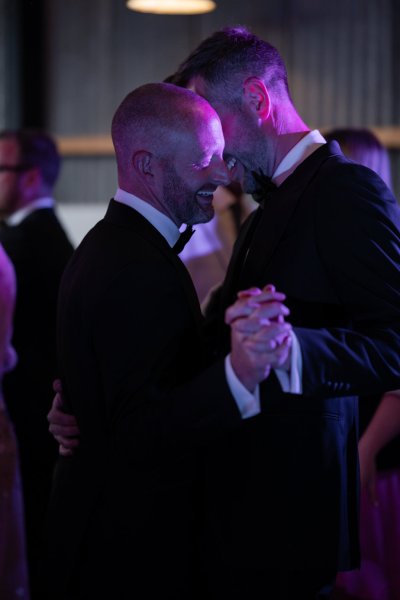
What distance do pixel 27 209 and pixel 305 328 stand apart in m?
2.26

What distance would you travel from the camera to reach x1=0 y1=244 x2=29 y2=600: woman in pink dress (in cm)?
266

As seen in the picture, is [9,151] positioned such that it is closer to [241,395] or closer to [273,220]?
[273,220]

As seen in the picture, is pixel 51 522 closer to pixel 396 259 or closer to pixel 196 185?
pixel 196 185

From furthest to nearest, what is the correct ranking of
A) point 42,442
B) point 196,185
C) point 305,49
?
point 305,49 → point 42,442 → point 196,185

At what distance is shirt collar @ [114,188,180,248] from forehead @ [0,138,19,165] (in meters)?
2.10

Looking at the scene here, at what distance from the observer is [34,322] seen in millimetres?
3402

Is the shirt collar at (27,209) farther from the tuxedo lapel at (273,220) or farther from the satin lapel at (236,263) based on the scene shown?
the tuxedo lapel at (273,220)

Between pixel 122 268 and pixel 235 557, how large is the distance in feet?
1.95

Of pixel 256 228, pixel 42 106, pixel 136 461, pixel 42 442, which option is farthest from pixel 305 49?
pixel 136 461

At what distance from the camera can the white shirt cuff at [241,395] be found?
4.73 feet

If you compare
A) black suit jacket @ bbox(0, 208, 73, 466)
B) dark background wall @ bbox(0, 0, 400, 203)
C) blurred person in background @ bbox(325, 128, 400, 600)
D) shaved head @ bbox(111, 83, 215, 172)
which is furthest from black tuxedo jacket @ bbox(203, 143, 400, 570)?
dark background wall @ bbox(0, 0, 400, 203)

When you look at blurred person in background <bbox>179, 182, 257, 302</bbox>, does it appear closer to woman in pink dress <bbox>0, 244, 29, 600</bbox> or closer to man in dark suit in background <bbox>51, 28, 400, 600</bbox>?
woman in pink dress <bbox>0, 244, 29, 600</bbox>

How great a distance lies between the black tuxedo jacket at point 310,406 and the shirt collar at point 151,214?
172mm

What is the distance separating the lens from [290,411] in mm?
1677
